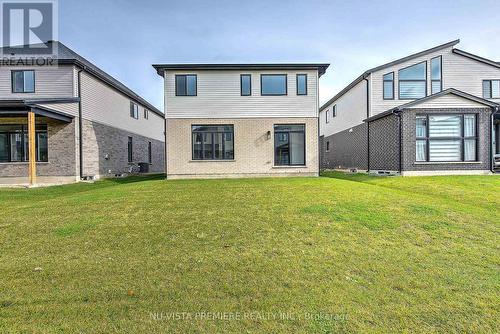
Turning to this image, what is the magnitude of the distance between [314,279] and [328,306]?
0.64m

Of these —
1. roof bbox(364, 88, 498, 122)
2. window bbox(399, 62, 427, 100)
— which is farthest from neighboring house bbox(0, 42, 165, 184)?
window bbox(399, 62, 427, 100)

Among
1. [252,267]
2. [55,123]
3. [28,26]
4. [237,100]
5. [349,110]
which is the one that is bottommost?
[252,267]

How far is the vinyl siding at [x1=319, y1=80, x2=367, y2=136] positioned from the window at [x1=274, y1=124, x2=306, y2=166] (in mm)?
6218

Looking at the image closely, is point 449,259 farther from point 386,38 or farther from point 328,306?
point 386,38

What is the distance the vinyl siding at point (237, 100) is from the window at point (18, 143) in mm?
7399

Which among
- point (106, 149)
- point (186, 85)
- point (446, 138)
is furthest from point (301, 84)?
point (106, 149)

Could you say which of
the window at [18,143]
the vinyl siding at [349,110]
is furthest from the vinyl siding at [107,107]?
the vinyl siding at [349,110]

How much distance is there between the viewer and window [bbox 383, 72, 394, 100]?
18.5 m

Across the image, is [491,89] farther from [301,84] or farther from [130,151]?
[130,151]

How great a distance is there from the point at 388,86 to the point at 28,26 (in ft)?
70.6

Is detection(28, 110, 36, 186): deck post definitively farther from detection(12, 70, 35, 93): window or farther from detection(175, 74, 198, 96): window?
detection(175, 74, 198, 96): window

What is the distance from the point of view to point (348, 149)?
74.3 feet

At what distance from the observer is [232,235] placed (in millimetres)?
A: 5535

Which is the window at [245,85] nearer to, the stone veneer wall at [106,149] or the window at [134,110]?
the stone veneer wall at [106,149]
